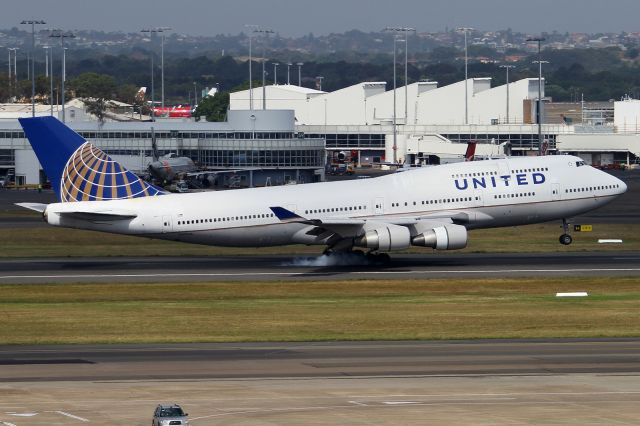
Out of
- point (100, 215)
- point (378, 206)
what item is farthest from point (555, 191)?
point (100, 215)

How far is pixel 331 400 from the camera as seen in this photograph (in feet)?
114

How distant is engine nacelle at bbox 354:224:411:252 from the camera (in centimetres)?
6600

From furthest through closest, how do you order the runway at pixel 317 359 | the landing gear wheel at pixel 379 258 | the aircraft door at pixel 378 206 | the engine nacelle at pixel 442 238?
1. the landing gear wheel at pixel 379 258
2. the aircraft door at pixel 378 206
3. the engine nacelle at pixel 442 238
4. the runway at pixel 317 359

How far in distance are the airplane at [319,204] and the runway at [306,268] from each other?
59.4 inches

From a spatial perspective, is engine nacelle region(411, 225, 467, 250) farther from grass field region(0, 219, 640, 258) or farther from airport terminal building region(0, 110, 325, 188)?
airport terminal building region(0, 110, 325, 188)

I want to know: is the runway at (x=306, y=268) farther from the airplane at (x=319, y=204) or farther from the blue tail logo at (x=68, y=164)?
the blue tail logo at (x=68, y=164)

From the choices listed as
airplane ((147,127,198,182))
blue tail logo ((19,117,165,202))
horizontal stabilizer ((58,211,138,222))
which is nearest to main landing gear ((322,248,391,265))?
horizontal stabilizer ((58,211,138,222))

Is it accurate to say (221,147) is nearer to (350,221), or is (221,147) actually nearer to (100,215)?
(350,221)

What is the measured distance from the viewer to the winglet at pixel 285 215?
2566 inches

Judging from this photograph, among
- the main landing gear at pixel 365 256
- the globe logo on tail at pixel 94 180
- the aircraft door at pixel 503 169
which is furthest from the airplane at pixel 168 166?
the aircraft door at pixel 503 169

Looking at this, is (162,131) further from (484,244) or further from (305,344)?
(305,344)

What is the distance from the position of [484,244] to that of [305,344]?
1478 inches

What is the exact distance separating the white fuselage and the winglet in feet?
4.36

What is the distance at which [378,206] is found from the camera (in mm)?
68875
